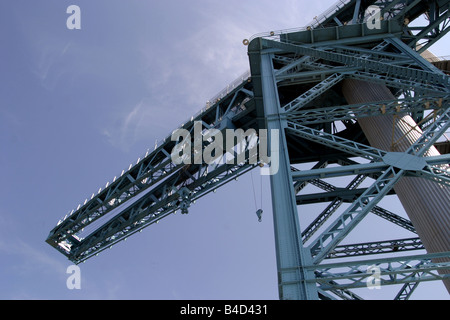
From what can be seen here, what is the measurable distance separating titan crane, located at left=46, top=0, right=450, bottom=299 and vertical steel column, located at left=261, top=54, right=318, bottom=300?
0.08 feet

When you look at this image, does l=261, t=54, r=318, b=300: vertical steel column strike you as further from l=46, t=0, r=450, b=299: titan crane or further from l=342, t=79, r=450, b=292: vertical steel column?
l=342, t=79, r=450, b=292: vertical steel column

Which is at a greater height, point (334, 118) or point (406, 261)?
point (334, 118)

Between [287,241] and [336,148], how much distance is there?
353 centimetres

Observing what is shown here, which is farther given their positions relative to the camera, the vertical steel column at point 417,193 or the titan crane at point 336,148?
the vertical steel column at point 417,193

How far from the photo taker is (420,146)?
9859 mm

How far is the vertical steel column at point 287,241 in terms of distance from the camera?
23.8 feet

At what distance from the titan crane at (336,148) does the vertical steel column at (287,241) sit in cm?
2

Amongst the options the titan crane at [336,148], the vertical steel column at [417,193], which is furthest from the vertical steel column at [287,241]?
the vertical steel column at [417,193]

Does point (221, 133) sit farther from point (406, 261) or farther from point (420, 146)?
point (406, 261)

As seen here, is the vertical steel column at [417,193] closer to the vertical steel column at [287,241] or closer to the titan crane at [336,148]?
the titan crane at [336,148]

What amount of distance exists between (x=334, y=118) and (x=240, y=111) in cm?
1044

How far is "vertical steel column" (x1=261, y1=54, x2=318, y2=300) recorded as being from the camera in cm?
724
